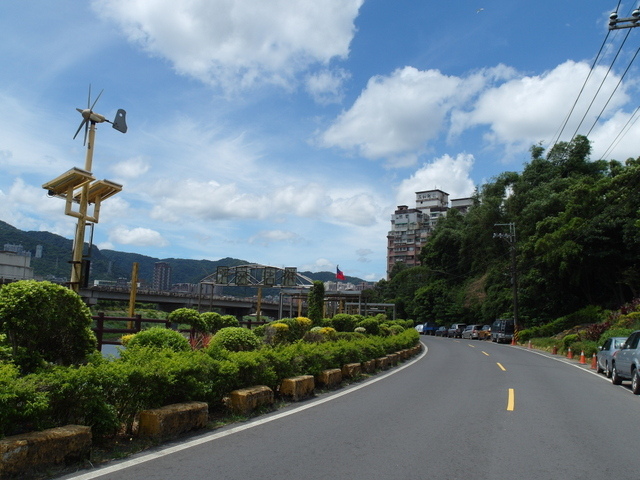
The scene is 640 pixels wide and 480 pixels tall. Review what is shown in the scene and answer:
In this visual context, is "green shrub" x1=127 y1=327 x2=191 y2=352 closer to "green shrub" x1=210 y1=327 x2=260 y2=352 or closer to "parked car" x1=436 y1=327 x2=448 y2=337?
"green shrub" x1=210 y1=327 x2=260 y2=352

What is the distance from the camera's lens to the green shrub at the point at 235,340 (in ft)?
41.2

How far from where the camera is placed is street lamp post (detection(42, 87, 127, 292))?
49.2 ft

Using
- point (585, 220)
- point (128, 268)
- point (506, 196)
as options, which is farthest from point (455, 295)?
point (128, 268)

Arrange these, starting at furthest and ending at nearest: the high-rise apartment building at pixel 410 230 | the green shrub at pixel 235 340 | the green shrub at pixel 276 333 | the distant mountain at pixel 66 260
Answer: the high-rise apartment building at pixel 410 230
the distant mountain at pixel 66 260
the green shrub at pixel 276 333
the green shrub at pixel 235 340

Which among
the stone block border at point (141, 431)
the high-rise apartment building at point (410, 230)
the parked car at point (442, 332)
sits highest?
the high-rise apartment building at point (410, 230)

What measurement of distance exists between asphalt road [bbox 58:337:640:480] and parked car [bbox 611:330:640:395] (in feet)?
4.93

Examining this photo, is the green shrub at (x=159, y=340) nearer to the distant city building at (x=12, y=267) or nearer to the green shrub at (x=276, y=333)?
the green shrub at (x=276, y=333)

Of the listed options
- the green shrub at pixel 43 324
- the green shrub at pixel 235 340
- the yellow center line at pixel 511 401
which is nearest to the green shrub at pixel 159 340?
the green shrub at pixel 235 340

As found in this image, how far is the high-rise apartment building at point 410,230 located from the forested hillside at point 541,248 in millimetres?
32309

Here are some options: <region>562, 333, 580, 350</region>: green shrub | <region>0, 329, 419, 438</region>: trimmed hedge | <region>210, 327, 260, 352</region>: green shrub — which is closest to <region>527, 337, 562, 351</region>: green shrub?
<region>562, 333, 580, 350</region>: green shrub

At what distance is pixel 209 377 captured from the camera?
778 cm

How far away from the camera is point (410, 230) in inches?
5064

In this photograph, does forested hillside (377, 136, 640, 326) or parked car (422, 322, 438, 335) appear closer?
forested hillside (377, 136, 640, 326)

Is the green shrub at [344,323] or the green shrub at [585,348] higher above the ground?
the green shrub at [344,323]
